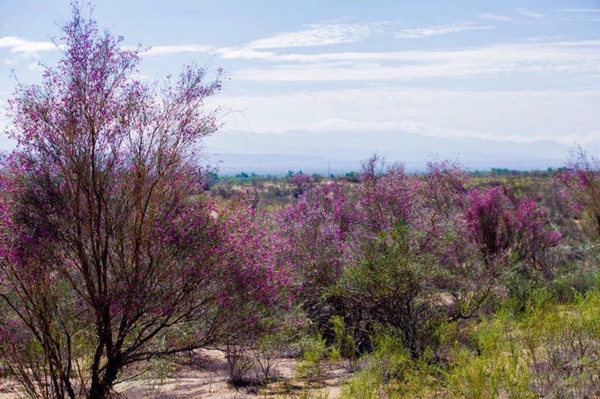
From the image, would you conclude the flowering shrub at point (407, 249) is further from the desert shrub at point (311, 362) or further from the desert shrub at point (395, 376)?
the desert shrub at point (311, 362)

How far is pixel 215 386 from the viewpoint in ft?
33.3

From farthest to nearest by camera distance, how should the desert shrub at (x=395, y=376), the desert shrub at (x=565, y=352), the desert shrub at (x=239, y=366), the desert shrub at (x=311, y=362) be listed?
the desert shrub at (x=239, y=366)
the desert shrub at (x=311, y=362)
the desert shrub at (x=395, y=376)
the desert shrub at (x=565, y=352)

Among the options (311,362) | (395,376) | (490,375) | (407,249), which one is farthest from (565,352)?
(311,362)

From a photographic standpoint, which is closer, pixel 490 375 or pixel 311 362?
pixel 490 375

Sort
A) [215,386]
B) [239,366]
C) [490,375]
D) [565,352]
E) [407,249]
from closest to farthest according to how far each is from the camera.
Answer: [490,375]
[565,352]
[215,386]
[239,366]
[407,249]

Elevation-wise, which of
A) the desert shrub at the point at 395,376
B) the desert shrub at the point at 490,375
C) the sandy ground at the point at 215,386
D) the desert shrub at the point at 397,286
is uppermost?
the desert shrub at the point at 397,286

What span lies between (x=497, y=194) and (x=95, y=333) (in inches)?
486

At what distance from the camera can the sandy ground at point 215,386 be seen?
30.2ft

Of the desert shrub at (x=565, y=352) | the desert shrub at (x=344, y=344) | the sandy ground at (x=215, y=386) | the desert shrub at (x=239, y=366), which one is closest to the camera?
the desert shrub at (x=565, y=352)

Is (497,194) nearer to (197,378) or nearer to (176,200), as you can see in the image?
(197,378)

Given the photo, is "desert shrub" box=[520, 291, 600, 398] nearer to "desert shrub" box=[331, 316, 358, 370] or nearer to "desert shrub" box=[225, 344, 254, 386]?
"desert shrub" box=[331, 316, 358, 370]

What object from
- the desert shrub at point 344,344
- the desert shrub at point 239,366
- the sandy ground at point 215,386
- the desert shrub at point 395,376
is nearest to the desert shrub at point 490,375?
the desert shrub at point 395,376

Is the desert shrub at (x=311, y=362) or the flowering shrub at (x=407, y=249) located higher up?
the flowering shrub at (x=407, y=249)

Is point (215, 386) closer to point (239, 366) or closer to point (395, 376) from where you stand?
point (239, 366)
